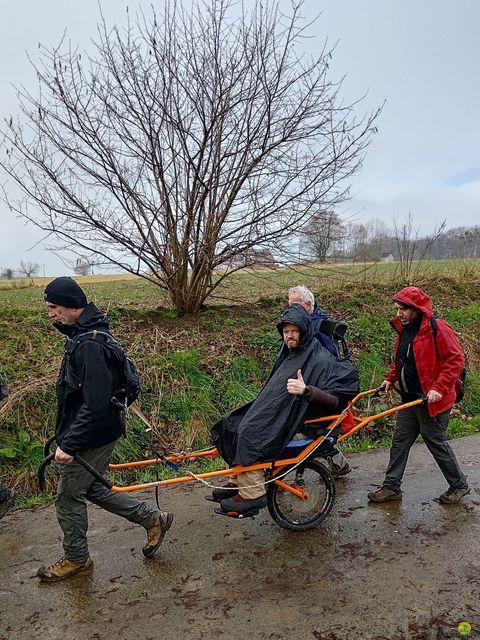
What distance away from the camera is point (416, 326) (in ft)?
15.5

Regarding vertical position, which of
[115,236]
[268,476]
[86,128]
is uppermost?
[86,128]

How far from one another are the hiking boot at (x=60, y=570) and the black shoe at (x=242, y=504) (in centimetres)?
111

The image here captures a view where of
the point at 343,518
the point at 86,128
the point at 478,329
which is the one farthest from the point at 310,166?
the point at 343,518

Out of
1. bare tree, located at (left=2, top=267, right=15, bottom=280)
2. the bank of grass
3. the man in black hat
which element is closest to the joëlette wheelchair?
the man in black hat

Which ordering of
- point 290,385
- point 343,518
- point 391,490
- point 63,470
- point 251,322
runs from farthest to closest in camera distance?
point 251,322 < point 391,490 < point 343,518 < point 290,385 < point 63,470

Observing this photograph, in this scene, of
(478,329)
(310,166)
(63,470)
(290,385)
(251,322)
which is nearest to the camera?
(63,470)

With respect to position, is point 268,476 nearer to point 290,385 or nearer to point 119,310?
point 290,385

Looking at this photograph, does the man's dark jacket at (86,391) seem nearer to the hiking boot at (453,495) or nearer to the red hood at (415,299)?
the red hood at (415,299)

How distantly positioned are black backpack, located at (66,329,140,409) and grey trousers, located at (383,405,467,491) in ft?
8.51

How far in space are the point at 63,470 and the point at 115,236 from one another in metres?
4.98

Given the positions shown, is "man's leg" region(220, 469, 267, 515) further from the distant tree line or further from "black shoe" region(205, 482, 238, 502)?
the distant tree line

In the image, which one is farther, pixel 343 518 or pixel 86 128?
pixel 86 128

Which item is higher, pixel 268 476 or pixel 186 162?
pixel 186 162

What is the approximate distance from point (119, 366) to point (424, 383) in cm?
270
